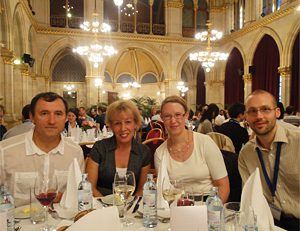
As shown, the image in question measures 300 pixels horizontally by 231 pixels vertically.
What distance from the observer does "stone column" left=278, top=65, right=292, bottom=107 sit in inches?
400

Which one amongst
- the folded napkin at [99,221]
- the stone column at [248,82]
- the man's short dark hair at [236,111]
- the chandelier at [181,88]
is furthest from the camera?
the chandelier at [181,88]

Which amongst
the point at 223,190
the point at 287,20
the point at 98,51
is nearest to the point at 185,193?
the point at 223,190

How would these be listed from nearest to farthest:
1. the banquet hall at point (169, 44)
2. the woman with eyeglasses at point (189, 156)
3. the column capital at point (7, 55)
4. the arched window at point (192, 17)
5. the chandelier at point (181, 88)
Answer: the woman with eyeglasses at point (189, 156) → the column capital at point (7, 55) → the banquet hall at point (169, 44) → the chandelier at point (181, 88) → the arched window at point (192, 17)

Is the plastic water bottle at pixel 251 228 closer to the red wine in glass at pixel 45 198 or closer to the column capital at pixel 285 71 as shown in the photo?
the red wine in glass at pixel 45 198

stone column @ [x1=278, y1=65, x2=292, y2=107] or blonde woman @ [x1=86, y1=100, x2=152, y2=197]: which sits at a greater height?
stone column @ [x1=278, y1=65, x2=292, y2=107]

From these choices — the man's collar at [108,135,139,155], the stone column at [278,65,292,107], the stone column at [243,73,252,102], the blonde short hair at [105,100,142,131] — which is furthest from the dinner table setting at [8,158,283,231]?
the stone column at [243,73,252,102]

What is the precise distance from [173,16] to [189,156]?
13.7 meters

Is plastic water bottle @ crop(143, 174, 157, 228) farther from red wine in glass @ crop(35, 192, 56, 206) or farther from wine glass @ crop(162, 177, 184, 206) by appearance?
red wine in glass @ crop(35, 192, 56, 206)

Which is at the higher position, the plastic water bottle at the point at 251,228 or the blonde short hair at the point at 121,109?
the blonde short hair at the point at 121,109

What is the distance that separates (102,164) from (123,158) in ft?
0.62

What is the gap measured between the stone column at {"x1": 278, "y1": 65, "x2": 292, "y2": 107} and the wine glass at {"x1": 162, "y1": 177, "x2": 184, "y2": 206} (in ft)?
34.7

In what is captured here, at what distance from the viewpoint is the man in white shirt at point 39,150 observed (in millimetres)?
1764

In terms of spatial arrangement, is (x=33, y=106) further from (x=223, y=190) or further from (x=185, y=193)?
(x=223, y=190)

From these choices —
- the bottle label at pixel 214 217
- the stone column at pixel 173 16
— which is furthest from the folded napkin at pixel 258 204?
the stone column at pixel 173 16
